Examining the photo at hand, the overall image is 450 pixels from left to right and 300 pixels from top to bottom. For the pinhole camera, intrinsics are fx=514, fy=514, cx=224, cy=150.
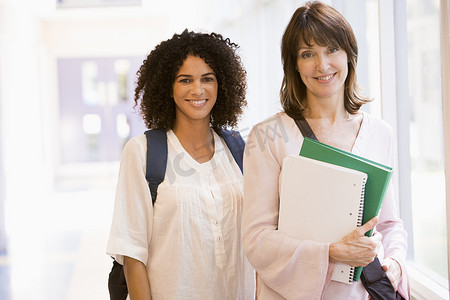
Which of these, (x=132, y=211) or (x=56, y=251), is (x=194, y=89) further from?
(x=56, y=251)

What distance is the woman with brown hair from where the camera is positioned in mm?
1491

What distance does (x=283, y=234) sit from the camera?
1.53 m

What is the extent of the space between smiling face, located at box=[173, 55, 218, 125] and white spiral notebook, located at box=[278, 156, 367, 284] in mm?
663

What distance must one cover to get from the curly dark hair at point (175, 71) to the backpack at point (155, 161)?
3.4 inches

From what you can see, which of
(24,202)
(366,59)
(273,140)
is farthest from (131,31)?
(273,140)

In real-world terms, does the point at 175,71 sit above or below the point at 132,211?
above

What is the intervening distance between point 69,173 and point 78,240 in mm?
6872

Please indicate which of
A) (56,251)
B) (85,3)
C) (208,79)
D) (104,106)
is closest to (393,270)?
(208,79)

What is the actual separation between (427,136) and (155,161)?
1.21m

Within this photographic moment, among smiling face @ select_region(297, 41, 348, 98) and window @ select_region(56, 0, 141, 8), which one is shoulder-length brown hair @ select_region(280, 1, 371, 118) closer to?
smiling face @ select_region(297, 41, 348, 98)

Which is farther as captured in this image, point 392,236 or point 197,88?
point 197,88

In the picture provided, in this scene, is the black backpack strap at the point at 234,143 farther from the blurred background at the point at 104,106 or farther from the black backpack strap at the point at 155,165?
the blurred background at the point at 104,106

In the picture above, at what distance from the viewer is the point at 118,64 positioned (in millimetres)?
13078

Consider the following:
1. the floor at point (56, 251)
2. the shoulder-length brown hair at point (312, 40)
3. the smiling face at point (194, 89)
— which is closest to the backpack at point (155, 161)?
the smiling face at point (194, 89)
